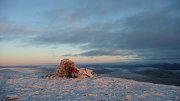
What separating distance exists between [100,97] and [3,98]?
6718 millimetres

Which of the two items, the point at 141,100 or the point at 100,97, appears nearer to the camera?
the point at 141,100

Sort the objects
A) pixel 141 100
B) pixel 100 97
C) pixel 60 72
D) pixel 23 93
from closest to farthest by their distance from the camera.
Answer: pixel 141 100 → pixel 100 97 → pixel 23 93 → pixel 60 72

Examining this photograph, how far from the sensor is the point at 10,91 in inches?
752

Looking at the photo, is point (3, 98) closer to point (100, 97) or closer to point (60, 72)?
point (100, 97)

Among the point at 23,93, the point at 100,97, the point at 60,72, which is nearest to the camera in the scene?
the point at 100,97

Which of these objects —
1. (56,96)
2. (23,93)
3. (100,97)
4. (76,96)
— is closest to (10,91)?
(23,93)

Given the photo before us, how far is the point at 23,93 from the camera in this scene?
59.9ft

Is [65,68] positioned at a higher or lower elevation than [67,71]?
higher

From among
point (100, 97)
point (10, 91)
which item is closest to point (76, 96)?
point (100, 97)

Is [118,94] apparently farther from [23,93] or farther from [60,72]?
[60,72]

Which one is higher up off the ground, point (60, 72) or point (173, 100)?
point (60, 72)

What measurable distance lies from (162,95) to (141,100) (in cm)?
257

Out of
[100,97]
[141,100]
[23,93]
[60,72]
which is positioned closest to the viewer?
[141,100]

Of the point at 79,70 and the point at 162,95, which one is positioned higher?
the point at 79,70
